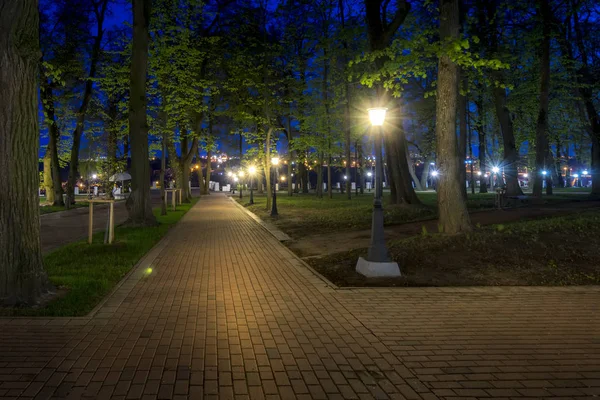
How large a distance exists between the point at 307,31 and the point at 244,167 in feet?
58.2

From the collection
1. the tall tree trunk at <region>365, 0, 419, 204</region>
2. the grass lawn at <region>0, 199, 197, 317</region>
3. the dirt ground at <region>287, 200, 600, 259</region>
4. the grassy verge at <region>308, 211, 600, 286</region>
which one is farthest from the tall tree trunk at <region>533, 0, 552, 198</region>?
the grass lawn at <region>0, 199, 197, 317</region>

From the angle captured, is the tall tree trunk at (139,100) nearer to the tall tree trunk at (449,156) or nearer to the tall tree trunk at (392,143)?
the tall tree trunk at (392,143)

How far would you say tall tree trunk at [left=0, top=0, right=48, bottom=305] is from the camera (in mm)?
6180

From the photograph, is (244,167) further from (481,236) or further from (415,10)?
(481,236)

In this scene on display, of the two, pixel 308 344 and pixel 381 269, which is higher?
pixel 381 269

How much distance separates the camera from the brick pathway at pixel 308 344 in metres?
3.90

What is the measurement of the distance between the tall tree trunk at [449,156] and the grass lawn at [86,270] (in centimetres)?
709

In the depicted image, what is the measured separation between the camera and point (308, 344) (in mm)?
4984

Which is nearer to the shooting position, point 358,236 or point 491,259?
point 491,259

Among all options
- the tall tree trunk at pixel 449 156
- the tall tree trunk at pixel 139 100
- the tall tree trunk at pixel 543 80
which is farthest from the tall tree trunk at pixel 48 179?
the tall tree trunk at pixel 543 80

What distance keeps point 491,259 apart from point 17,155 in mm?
8392

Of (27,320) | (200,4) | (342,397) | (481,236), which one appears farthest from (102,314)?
(200,4)

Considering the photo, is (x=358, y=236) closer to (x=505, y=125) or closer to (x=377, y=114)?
(x=377, y=114)

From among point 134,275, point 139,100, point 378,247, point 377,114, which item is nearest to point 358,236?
point 378,247
